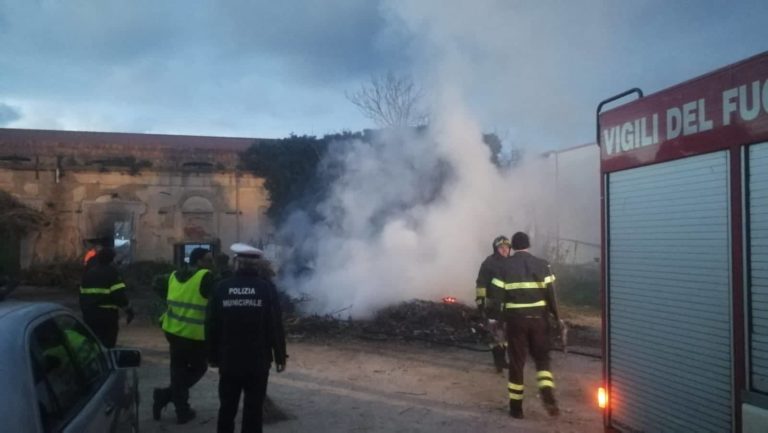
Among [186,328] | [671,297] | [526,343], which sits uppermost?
[671,297]

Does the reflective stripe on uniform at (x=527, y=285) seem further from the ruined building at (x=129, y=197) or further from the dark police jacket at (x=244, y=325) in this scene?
the ruined building at (x=129, y=197)

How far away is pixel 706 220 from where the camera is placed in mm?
3492

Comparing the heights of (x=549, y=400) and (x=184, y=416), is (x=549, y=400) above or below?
above

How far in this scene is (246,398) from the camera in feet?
15.9

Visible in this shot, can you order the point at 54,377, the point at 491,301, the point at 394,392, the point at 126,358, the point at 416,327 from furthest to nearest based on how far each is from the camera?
the point at 416,327 → the point at 491,301 → the point at 394,392 → the point at 126,358 → the point at 54,377

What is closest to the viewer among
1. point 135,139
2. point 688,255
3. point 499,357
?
point 688,255

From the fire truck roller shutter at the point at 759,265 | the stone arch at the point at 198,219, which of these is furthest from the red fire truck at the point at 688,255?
the stone arch at the point at 198,219

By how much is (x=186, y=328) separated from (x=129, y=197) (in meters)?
15.5

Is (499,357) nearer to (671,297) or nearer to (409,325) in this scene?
(409,325)

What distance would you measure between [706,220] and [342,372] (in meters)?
6.06

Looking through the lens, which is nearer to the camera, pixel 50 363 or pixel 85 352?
pixel 50 363

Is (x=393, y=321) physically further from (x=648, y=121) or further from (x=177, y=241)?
(x=177, y=241)

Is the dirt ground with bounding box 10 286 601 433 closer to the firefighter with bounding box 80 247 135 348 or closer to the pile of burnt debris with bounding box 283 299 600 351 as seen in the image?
the pile of burnt debris with bounding box 283 299 600 351

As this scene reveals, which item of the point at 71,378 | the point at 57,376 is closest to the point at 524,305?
the point at 71,378
